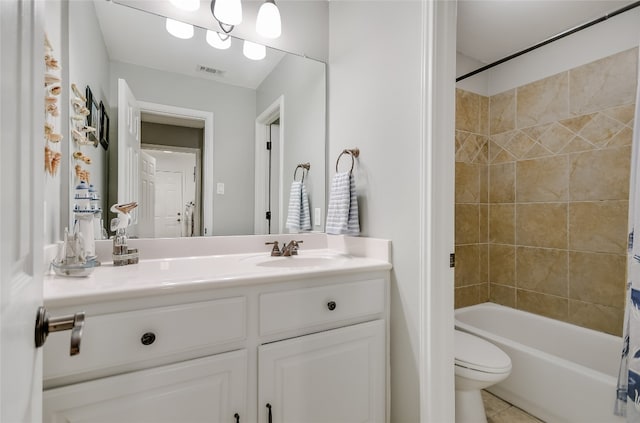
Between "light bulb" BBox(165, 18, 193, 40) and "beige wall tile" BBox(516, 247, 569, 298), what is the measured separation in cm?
258

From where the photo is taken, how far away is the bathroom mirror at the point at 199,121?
1327 millimetres

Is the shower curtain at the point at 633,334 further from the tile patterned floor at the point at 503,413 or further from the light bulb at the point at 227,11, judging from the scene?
the light bulb at the point at 227,11

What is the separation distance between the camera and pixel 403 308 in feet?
4.30

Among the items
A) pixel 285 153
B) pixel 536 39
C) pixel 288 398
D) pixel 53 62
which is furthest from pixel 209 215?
pixel 536 39

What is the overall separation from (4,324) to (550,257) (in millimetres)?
2688

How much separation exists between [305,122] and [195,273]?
3.72 ft

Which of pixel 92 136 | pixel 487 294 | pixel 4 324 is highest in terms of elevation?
pixel 92 136

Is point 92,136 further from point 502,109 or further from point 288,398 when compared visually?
point 502,109

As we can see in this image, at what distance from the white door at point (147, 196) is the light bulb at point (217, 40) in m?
0.65

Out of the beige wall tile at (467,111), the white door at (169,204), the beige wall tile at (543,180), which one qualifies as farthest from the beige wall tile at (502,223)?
the white door at (169,204)

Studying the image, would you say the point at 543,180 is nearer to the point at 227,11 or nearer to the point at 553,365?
the point at 553,365

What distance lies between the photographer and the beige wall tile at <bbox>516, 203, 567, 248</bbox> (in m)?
2.11

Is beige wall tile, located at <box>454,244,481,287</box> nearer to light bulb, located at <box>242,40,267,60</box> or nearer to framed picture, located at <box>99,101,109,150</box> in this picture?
light bulb, located at <box>242,40,267,60</box>

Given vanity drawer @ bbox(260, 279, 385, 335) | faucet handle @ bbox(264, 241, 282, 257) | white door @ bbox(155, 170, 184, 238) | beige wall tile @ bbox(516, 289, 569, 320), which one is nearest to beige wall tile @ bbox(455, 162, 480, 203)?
beige wall tile @ bbox(516, 289, 569, 320)
